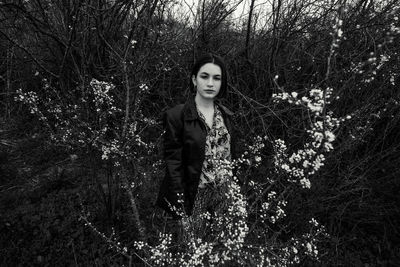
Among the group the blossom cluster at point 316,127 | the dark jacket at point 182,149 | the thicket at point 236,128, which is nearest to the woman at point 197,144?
the dark jacket at point 182,149

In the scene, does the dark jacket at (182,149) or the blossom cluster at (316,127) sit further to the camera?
the dark jacket at (182,149)

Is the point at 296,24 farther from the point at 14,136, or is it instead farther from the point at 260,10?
the point at 14,136

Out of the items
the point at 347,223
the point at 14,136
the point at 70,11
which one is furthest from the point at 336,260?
the point at 14,136

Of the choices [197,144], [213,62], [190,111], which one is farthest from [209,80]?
[197,144]

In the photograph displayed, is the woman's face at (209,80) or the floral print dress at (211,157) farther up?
the woman's face at (209,80)

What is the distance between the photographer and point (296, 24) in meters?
3.35

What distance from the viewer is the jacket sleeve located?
1967mm

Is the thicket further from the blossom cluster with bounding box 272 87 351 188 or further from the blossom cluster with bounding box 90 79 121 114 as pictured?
the blossom cluster with bounding box 272 87 351 188

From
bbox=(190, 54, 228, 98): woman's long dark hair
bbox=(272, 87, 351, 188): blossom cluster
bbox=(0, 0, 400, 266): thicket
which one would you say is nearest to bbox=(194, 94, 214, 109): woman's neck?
bbox=(190, 54, 228, 98): woman's long dark hair

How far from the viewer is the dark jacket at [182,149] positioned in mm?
1984

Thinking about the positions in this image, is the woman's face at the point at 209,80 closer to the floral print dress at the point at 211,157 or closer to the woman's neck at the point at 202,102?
the woman's neck at the point at 202,102

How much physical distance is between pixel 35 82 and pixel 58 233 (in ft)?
11.4

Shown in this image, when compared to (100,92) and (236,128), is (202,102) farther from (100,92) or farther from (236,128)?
(236,128)

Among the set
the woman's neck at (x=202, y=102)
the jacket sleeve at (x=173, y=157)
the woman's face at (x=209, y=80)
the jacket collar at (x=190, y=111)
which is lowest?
the jacket sleeve at (x=173, y=157)
